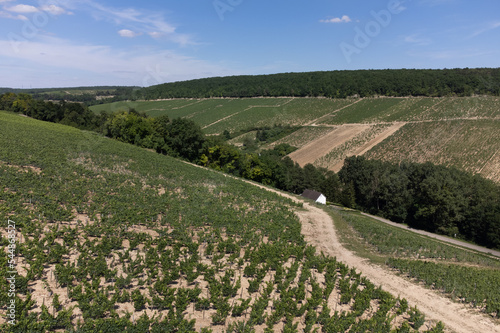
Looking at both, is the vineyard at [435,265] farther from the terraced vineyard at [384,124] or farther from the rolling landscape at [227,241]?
the terraced vineyard at [384,124]

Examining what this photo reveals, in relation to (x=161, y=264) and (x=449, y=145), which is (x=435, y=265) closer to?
(x=161, y=264)

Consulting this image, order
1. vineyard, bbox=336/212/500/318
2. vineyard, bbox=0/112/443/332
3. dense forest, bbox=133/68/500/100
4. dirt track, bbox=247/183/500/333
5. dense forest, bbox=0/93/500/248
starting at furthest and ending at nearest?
dense forest, bbox=133/68/500/100 < dense forest, bbox=0/93/500/248 < vineyard, bbox=336/212/500/318 < dirt track, bbox=247/183/500/333 < vineyard, bbox=0/112/443/332

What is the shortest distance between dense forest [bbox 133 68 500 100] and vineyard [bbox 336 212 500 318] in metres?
102

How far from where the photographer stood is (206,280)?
15.1m

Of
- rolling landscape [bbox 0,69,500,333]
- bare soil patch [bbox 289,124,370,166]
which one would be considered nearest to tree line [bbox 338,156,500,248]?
rolling landscape [bbox 0,69,500,333]

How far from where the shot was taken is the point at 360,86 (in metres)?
127

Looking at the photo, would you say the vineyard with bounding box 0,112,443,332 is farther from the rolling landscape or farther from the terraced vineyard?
the terraced vineyard

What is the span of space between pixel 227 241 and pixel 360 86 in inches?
4768

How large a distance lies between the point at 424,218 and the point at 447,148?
31564 millimetres

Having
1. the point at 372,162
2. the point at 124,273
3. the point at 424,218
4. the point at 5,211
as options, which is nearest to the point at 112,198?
the point at 5,211

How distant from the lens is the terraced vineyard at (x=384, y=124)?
70312 millimetres

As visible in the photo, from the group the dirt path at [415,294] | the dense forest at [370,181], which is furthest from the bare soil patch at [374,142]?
the dirt path at [415,294]

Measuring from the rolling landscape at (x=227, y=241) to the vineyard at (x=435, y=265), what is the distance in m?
0.11

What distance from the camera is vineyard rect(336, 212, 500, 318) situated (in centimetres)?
1625
